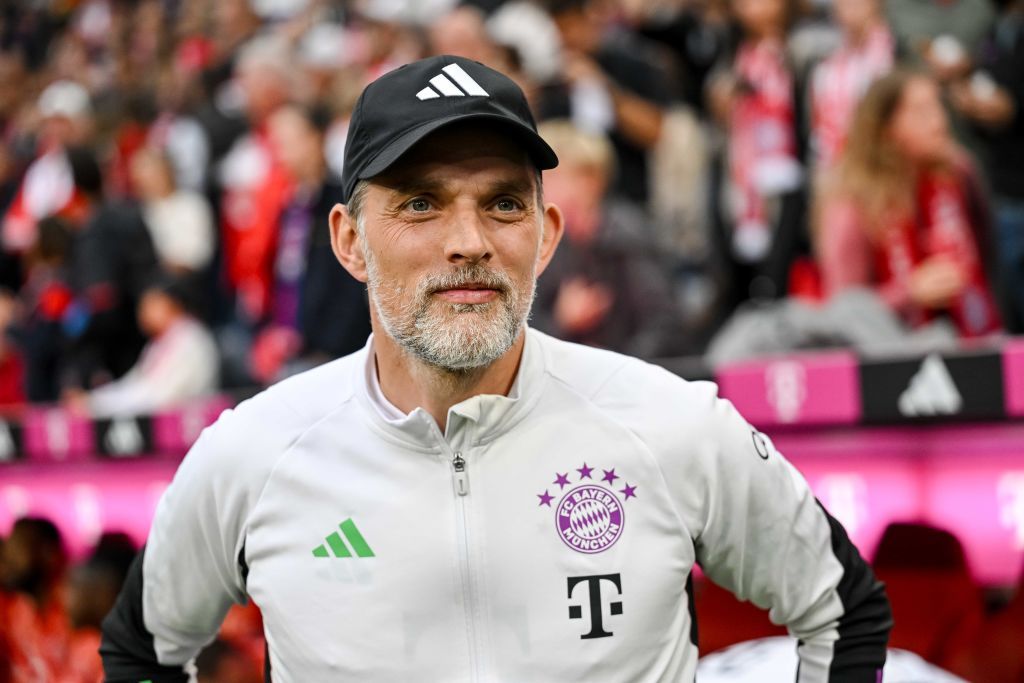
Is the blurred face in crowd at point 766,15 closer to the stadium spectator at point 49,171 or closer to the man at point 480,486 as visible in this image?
the man at point 480,486

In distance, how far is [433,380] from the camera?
6.48 feet

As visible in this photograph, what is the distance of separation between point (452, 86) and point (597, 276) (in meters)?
3.00

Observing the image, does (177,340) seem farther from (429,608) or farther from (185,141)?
(429,608)

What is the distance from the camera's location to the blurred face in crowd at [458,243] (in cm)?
186

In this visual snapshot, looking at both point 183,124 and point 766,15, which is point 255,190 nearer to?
point 183,124

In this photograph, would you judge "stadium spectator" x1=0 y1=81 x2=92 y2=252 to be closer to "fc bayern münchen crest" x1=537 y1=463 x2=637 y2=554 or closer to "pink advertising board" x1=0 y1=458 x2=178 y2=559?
"pink advertising board" x1=0 y1=458 x2=178 y2=559

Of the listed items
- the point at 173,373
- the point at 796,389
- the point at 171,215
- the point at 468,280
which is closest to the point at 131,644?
the point at 468,280

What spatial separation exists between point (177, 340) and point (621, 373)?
179 inches

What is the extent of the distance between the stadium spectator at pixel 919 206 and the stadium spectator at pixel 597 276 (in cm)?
87

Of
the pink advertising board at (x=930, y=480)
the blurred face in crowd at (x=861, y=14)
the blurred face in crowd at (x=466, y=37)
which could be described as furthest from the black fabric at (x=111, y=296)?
the pink advertising board at (x=930, y=480)

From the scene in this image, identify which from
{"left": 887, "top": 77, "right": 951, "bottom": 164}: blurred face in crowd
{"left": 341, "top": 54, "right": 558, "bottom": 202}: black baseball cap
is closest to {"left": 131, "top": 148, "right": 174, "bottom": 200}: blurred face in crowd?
{"left": 887, "top": 77, "right": 951, "bottom": 164}: blurred face in crowd

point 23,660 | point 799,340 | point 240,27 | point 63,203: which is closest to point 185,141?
point 63,203

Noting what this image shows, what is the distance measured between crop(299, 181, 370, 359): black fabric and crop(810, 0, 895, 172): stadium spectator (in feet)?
6.32

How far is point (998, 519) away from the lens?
10.6ft
